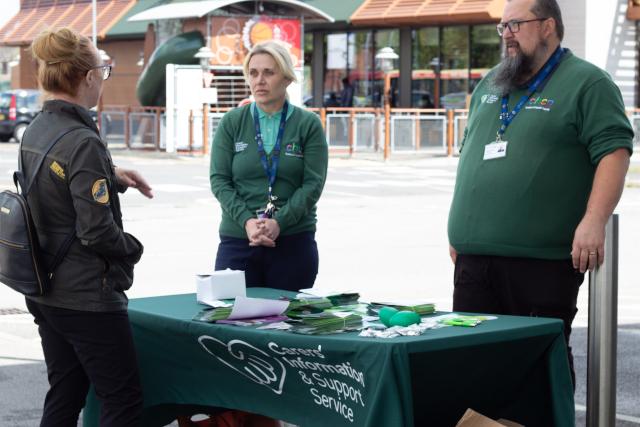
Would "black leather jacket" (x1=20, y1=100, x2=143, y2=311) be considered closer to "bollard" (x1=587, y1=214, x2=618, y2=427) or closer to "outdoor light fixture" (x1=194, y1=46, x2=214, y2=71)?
"bollard" (x1=587, y1=214, x2=618, y2=427)

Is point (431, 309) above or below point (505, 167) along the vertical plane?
below

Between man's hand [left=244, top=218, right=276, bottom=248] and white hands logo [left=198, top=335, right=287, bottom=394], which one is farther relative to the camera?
man's hand [left=244, top=218, right=276, bottom=248]

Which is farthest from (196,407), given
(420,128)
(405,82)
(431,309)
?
(405,82)

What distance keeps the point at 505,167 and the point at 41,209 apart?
186cm

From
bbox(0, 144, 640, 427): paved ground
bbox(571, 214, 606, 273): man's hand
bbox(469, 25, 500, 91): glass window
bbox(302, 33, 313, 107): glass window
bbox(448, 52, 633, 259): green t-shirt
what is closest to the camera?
bbox(571, 214, 606, 273): man's hand

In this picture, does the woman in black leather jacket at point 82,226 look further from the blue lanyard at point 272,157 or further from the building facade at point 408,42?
the building facade at point 408,42

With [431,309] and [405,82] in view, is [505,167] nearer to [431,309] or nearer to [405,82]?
[431,309]

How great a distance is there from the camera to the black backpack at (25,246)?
174 inches

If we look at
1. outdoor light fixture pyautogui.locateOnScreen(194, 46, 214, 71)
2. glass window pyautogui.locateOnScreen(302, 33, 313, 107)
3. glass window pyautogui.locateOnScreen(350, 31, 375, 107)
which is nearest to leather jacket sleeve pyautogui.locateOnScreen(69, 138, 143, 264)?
outdoor light fixture pyautogui.locateOnScreen(194, 46, 214, 71)

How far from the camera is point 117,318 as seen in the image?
4559 millimetres

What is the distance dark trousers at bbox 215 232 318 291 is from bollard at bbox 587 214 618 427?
166cm

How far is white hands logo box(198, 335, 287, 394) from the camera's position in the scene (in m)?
4.60

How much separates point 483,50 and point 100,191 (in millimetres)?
36105

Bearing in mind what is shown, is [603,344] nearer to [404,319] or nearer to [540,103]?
[404,319]
